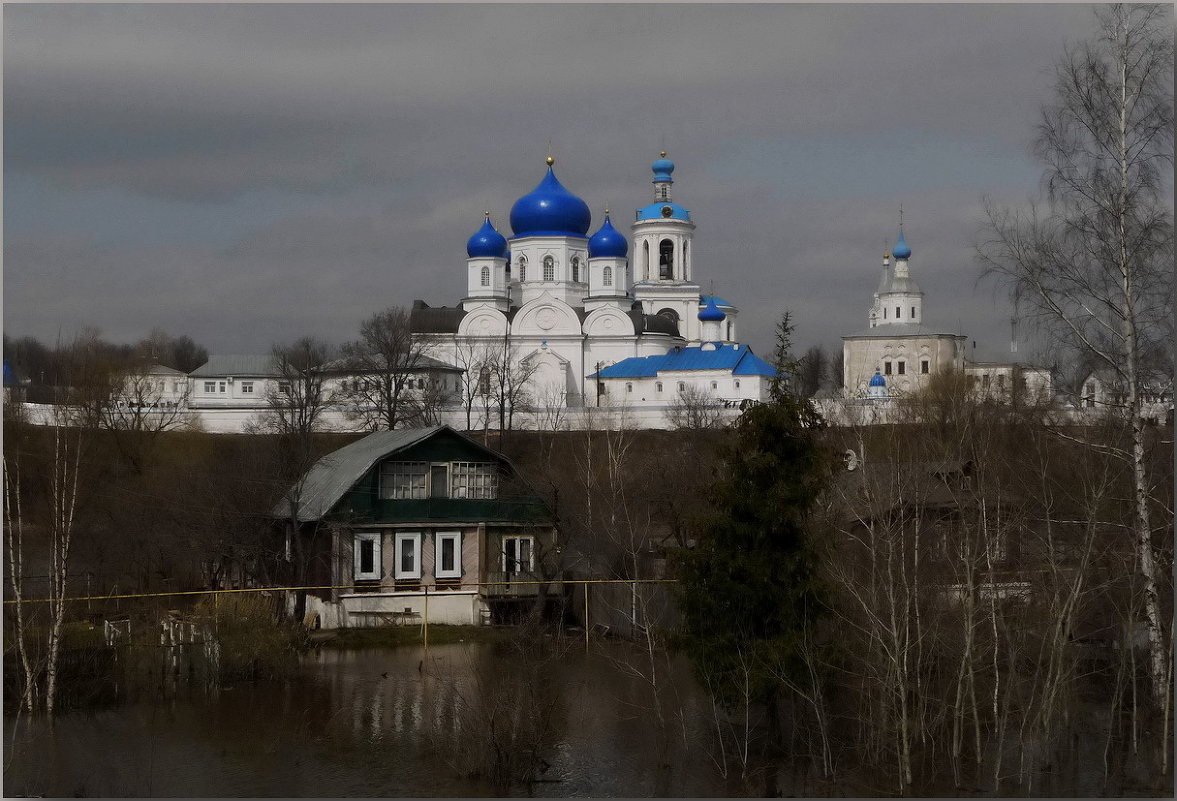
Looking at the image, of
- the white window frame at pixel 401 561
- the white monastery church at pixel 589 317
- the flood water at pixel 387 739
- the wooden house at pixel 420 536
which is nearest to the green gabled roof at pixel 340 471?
the wooden house at pixel 420 536

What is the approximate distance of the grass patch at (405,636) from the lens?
20.0 meters

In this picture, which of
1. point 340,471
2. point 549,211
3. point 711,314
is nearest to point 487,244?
point 549,211

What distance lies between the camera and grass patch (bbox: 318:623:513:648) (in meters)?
20.0

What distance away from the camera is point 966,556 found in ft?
39.7

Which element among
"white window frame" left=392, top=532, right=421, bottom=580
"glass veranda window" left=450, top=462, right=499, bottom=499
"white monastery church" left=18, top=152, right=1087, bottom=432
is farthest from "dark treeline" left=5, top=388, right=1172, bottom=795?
"white monastery church" left=18, top=152, right=1087, bottom=432

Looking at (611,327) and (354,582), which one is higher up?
(611,327)

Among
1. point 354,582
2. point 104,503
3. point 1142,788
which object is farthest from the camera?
point 104,503

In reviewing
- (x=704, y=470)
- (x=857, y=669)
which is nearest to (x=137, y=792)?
(x=857, y=669)

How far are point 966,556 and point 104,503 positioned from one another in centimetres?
1987

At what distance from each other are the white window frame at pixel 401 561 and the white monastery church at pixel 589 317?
33.4 meters

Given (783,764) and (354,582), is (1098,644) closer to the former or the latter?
(783,764)

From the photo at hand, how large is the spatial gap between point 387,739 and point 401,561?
27.7ft

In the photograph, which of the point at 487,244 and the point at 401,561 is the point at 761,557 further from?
the point at 487,244

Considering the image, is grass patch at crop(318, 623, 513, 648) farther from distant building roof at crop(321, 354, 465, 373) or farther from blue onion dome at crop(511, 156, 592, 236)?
blue onion dome at crop(511, 156, 592, 236)
